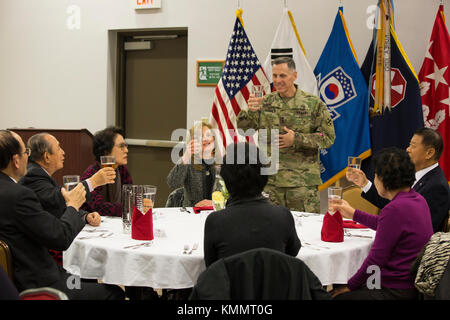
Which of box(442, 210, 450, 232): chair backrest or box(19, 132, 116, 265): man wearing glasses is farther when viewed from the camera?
box(442, 210, 450, 232): chair backrest

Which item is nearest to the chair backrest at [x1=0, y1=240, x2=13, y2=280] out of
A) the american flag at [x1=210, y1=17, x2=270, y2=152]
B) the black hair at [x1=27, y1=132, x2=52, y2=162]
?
the black hair at [x1=27, y1=132, x2=52, y2=162]

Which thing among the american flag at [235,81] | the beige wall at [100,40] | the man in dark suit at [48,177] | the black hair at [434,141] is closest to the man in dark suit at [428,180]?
the black hair at [434,141]

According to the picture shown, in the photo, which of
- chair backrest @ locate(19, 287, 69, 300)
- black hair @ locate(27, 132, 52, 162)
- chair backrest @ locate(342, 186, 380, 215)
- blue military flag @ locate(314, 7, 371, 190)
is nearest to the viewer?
chair backrest @ locate(19, 287, 69, 300)

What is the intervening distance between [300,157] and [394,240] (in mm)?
1784

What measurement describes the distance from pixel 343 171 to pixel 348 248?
237 cm

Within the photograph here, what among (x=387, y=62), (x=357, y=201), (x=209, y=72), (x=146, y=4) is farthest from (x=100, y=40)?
(x=357, y=201)

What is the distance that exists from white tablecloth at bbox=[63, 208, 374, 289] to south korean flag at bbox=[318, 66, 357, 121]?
217 centimetres

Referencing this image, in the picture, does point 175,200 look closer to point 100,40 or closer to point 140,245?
point 140,245

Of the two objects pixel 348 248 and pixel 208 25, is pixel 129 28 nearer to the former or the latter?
pixel 208 25

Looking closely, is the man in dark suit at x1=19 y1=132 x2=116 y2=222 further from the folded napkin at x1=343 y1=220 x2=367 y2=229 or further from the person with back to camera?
the folded napkin at x1=343 y1=220 x2=367 y2=229

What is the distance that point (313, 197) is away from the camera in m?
3.92

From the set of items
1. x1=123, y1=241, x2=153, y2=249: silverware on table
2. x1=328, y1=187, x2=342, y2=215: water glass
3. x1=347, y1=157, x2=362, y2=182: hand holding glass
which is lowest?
x1=123, y1=241, x2=153, y2=249: silverware on table

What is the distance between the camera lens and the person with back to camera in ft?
11.8

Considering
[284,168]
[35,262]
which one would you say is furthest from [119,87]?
[35,262]
